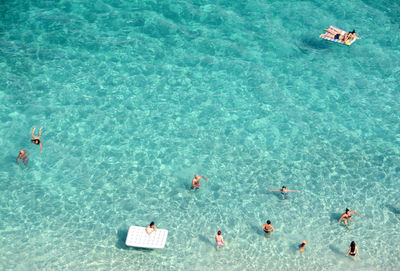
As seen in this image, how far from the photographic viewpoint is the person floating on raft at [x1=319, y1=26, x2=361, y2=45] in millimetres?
24266

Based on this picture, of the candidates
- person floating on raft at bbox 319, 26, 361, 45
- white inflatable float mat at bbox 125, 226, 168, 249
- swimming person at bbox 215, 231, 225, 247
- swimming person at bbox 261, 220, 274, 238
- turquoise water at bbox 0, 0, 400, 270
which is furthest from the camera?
person floating on raft at bbox 319, 26, 361, 45

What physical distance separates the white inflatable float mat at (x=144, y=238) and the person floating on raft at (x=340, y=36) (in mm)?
15116

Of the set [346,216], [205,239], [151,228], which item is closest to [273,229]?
[205,239]

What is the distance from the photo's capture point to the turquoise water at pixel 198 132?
666 inches

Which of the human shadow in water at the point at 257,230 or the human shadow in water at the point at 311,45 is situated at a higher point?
the human shadow in water at the point at 311,45

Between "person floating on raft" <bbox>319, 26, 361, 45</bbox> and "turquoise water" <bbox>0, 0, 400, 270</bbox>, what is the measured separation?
647mm

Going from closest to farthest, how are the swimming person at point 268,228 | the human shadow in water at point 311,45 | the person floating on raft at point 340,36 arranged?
the swimming person at point 268,228 < the person floating on raft at point 340,36 < the human shadow in water at point 311,45

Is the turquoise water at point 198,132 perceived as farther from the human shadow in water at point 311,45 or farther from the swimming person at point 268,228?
the swimming person at point 268,228

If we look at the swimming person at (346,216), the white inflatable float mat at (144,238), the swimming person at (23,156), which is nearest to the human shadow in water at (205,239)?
the white inflatable float mat at (144,238)

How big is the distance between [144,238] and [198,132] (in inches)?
252

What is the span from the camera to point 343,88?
22.9 metres

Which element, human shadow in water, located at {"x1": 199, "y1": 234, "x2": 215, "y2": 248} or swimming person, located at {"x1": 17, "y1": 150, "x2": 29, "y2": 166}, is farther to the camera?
swimming person, located at {"x1": 17, "y1": 150, "x2": 29, "y2": 166}

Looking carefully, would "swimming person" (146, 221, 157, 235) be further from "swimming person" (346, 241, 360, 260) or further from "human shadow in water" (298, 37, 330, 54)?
"human shadow in water" (298, 37, 330, 54)

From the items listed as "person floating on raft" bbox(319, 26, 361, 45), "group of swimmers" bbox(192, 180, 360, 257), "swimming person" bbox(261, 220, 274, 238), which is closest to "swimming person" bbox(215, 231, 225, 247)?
"group of swimmers" bbox(192, 180, 360, 257)
